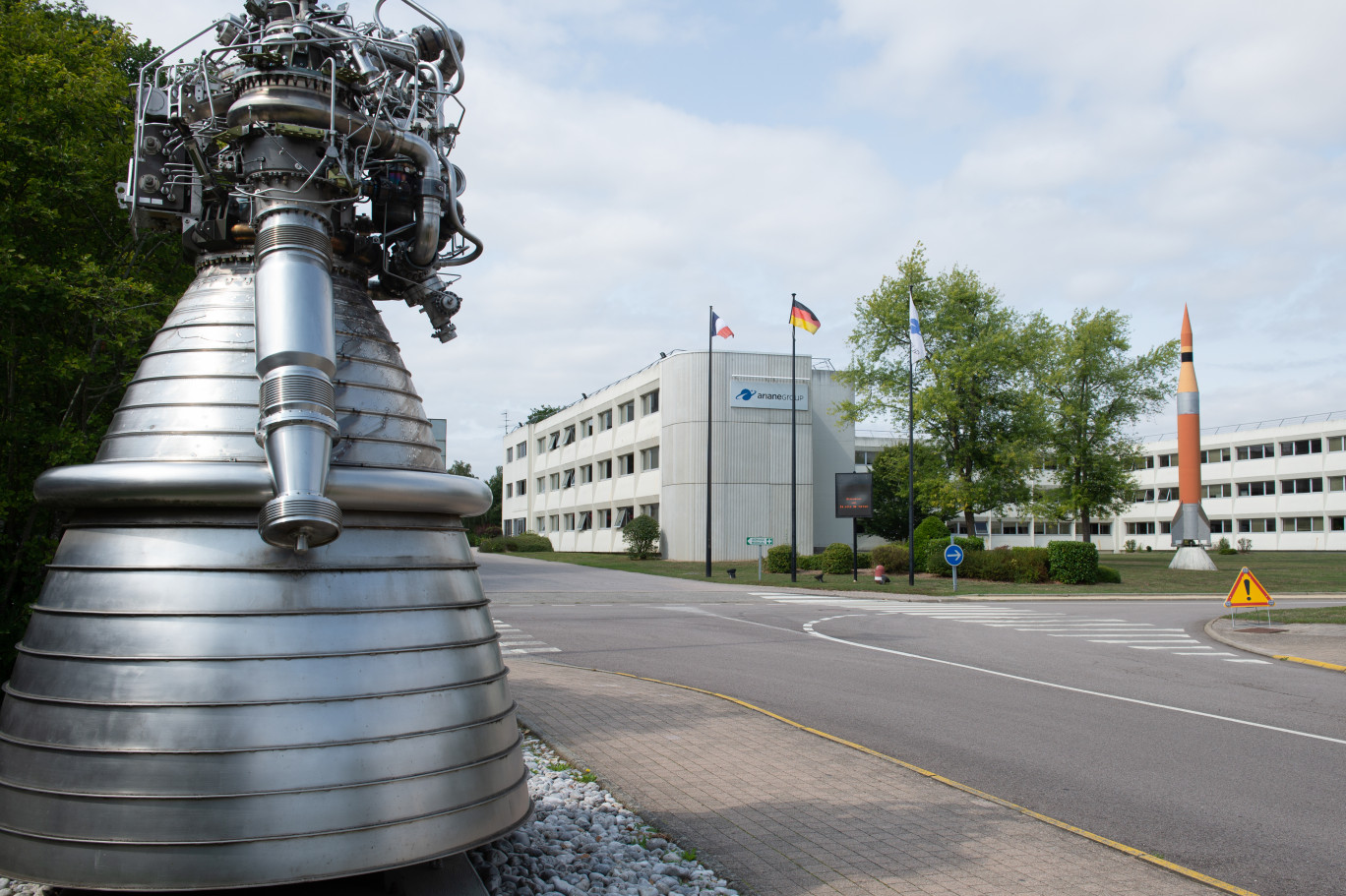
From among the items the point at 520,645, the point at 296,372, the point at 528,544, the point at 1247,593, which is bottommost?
the point at 520,645

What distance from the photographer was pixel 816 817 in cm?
592

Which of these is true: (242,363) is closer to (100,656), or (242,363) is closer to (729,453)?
(100,656)

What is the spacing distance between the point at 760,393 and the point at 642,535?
31.8ft

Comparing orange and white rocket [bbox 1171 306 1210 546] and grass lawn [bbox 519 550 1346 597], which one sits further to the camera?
orange and white rocket [bbox 1171 306 1210 546]

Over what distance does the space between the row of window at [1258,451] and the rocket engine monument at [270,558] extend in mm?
69338

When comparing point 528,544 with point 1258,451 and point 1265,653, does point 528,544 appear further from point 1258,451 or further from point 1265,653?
point 1258,451

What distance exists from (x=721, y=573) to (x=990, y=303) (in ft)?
56.2

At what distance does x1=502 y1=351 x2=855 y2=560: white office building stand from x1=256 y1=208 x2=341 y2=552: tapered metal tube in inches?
1638

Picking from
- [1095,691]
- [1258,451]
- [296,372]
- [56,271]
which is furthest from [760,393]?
[1258,451]

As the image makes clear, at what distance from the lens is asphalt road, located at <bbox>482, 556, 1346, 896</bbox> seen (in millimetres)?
6230

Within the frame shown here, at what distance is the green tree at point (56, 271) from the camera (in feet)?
27.9

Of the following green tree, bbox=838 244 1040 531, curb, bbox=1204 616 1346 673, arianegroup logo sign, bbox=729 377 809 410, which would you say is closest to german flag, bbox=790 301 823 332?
green tree, bbox=838 244 1040 531

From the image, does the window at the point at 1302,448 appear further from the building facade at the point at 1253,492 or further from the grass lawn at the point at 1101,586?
the grass lawn at the point at 1101,586

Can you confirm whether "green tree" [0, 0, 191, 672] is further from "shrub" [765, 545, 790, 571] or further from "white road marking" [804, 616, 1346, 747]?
"shrub" [765, 545, 790, 571]
